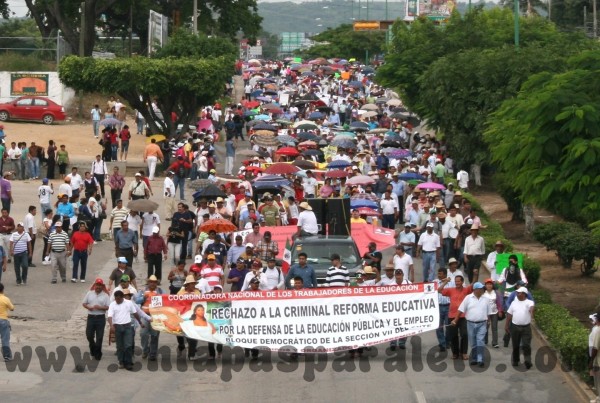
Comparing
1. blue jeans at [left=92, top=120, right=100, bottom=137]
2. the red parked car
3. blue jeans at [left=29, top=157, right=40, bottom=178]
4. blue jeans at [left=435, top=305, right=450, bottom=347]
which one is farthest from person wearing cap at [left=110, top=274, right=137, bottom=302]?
the red parked car

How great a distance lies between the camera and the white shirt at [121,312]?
1992 cm

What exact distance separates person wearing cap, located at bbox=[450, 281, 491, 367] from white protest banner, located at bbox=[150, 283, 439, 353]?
1.50 ft

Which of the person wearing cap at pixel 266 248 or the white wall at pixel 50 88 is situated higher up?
the white wall at pixel 50 88

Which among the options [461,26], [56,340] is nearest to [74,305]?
[56,340]

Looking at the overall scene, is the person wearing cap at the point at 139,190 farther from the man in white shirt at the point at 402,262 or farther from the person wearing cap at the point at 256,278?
the person wearing cap at the point at 256,278

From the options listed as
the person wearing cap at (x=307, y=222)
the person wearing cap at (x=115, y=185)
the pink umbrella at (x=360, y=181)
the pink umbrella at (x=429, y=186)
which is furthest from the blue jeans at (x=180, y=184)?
the person wearing cap at (x=307, y=222)


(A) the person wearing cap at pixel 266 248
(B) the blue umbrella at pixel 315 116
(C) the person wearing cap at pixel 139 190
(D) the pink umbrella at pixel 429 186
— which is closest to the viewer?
(A) the person wearing cap at pixel 266 248

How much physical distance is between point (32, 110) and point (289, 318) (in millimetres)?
36950

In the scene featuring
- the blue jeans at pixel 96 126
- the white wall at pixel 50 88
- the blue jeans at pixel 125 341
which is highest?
the white wall at pixel 50 88

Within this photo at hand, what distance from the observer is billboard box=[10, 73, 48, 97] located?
58.5 meters

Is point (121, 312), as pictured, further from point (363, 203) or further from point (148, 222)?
point (363, 203)

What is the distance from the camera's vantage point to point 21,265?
26.7m

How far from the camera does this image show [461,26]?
5378 cm

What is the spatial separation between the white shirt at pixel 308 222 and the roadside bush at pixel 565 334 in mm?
6069
